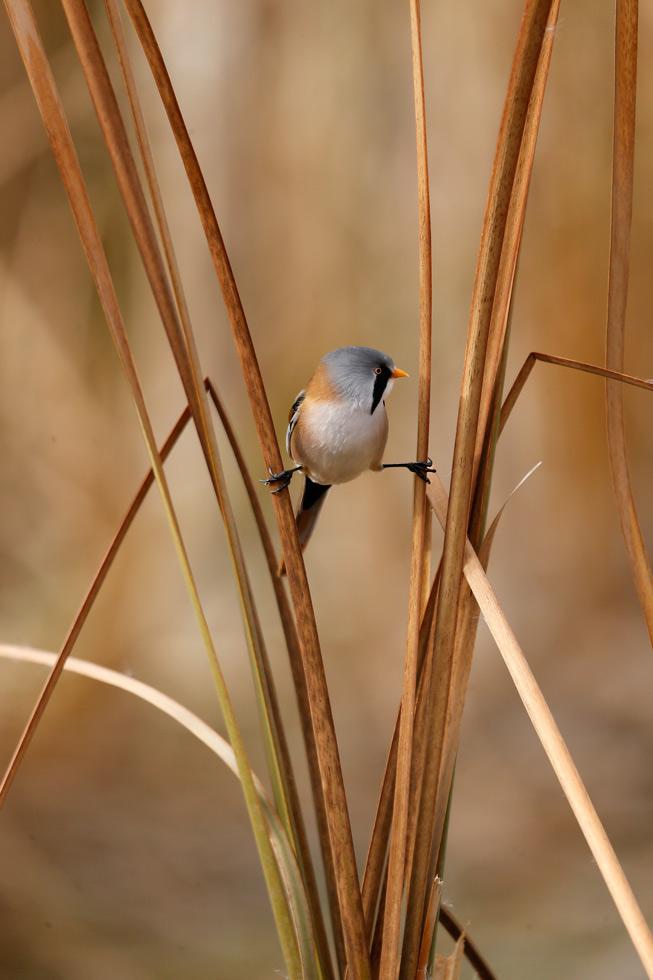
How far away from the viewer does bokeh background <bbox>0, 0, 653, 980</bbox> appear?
1.39m

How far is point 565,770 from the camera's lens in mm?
391

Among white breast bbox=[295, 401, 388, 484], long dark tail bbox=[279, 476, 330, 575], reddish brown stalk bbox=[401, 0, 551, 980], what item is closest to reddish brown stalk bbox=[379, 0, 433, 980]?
reddish brown stalk bbox=[401, 0, 551, 980]

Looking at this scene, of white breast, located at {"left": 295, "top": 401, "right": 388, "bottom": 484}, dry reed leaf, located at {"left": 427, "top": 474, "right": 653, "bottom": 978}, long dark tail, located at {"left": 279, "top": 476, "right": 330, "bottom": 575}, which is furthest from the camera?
long dark tail, located at {"left": 279, "top": 476, "right": 330, "bottom": 575}

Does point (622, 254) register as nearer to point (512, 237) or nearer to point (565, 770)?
point (512, 237)

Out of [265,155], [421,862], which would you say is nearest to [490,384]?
[421,862]

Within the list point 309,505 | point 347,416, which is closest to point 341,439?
point 347,416

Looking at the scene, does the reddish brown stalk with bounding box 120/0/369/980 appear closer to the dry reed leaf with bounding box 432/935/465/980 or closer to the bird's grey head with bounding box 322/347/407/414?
the dry reed leaf with bounding box 432/935/465/980

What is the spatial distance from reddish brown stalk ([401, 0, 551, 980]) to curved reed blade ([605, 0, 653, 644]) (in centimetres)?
6

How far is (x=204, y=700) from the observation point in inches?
58.7

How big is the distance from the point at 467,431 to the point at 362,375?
283mm

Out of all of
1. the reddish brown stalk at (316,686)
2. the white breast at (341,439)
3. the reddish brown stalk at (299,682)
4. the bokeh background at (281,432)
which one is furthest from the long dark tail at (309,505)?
the bokeh background at (281,432)

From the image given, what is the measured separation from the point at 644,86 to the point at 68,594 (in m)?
1.19

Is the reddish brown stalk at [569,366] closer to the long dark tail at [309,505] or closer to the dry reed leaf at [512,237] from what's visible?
the dry reed leaf at [512,237]

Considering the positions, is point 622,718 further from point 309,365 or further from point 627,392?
point 309,365
